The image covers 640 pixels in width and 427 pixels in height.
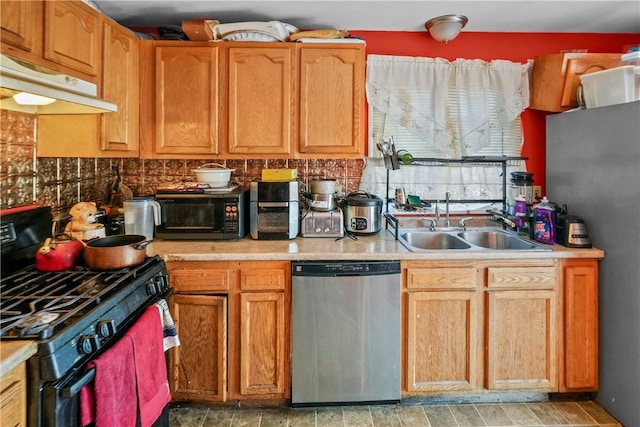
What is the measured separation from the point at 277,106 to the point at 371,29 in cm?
97

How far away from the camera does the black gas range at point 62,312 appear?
112 centimetres

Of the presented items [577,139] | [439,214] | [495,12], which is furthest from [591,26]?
[439,214]

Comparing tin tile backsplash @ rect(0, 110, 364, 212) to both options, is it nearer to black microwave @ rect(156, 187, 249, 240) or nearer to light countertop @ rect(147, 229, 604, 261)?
black microwave @ rect(156, 187, 249, 240)

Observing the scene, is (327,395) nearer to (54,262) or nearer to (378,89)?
(54,262)

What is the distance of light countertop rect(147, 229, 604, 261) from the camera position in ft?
6.75

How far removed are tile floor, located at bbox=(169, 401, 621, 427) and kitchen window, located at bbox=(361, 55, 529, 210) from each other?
1.40 meters

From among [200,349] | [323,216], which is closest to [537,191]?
[323,216]

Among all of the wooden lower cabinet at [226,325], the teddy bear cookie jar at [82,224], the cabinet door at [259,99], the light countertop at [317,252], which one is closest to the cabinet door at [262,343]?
the wooden lower cabinet at [226,325]

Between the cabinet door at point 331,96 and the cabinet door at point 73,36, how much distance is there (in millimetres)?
1137

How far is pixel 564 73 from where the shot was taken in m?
2.54

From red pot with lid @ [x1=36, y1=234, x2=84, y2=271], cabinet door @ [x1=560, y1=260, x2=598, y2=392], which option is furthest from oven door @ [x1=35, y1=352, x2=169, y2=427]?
cabinet door @ [x1=560, y1=260, x2=598, y2=392]

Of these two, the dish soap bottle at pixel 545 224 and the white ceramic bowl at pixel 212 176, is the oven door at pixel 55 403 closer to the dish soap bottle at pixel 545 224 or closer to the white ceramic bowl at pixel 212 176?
the white ceramic bowl at pixel 212 176

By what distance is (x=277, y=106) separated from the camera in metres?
2.43

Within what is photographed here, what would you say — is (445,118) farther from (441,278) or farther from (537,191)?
(441,278)
